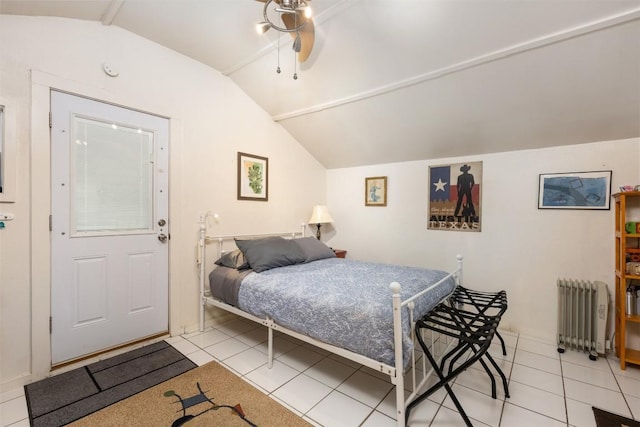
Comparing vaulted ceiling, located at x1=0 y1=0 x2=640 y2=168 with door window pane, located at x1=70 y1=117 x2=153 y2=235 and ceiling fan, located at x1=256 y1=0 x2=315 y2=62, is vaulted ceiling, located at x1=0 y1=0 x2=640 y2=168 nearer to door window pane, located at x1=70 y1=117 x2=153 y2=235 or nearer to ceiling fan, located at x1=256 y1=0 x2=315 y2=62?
ceiling fan, located at x1=256 y1=0 x2=315 y2=62

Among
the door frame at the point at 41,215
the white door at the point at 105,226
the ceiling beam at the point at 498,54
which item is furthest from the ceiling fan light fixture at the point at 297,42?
the door frame at the point at 41,215

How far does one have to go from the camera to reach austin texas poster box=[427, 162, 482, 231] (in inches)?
128

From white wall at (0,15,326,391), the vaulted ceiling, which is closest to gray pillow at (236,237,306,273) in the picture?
white wall at (0,15,326,391)

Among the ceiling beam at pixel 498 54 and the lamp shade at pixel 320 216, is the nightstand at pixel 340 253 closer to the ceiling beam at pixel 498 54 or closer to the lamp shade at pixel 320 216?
the lamp shade at pixel 320 216

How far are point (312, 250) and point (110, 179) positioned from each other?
82.5 inches

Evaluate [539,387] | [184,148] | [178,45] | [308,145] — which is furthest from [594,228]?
[178,45]

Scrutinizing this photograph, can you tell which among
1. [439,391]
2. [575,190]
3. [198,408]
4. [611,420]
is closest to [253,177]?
[198,408]

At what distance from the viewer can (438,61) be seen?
2428 mm

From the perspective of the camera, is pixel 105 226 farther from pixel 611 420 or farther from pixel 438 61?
pixel 611 420

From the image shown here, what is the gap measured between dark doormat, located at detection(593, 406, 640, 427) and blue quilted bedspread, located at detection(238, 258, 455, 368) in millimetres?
1083

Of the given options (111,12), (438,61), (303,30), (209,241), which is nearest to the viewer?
(303,30)

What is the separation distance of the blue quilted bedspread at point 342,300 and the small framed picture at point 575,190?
4.42ft

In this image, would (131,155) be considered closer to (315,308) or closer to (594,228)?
(315,308)

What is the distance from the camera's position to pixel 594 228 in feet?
8.63
